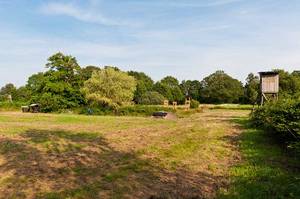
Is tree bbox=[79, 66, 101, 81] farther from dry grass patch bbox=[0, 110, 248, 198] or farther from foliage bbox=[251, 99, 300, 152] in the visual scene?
foliage bbox=[251, 99, 300, 152]

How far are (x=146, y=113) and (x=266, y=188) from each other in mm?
44851

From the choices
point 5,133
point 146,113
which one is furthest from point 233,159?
point 146,113

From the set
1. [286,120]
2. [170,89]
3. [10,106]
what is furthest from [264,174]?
[170,89]

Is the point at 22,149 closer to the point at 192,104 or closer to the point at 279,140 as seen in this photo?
the point at 279,140

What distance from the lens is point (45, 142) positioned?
579 inches

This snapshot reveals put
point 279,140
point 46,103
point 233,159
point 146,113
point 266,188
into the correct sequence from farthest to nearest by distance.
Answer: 1. point 46,103
2. point 146,113
3. point 279,140
4. point 233,159
5. point 266,188

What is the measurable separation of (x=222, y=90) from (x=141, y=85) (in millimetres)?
22930

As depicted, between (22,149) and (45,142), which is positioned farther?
(45,142)

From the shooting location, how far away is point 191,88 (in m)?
126

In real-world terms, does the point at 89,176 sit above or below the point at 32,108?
below

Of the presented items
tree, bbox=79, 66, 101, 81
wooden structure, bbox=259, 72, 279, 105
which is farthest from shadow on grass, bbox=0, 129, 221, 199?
tree, bbox=79, 66, 101, 81

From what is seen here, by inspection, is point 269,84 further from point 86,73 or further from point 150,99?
point 150,99

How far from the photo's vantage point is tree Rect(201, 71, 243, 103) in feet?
345

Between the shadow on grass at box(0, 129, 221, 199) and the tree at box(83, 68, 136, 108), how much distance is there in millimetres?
44043
